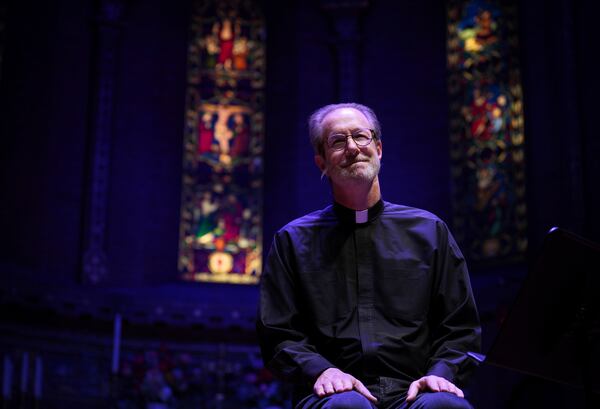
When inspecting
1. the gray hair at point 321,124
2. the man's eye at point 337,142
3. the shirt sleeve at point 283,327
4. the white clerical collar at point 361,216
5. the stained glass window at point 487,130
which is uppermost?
the stained glass window at point 487,130

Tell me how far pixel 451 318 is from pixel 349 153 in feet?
1.88

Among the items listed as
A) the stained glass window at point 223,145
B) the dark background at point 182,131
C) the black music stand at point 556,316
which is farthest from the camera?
the stained glass window at point 223,145

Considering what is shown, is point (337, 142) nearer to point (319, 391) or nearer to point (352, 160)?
point (352, 160)

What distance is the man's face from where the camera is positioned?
2.49m

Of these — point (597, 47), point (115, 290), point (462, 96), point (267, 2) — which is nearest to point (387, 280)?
point (597, 47)

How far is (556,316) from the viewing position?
247 cm

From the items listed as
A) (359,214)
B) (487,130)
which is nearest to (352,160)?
(359,214)

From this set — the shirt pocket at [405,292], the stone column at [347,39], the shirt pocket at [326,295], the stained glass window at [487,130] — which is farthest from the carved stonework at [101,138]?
the shirt pocket at [405,292]

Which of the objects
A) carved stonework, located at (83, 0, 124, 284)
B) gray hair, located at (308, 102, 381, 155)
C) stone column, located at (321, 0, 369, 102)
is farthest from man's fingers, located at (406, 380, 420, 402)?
stone column, located at (321, 0, 369, 102)

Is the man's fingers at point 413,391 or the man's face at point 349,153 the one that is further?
the man's face at point 349,153

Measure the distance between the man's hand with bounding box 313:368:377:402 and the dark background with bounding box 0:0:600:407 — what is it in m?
3.58

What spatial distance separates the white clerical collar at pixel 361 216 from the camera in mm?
2529

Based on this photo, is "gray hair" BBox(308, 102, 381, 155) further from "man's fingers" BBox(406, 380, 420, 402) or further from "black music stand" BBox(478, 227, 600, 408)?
"man's fingers" BBox(406, 380, 420, 402)

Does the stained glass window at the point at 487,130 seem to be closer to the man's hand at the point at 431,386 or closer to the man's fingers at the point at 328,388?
the man's hand at the point at 431,386
